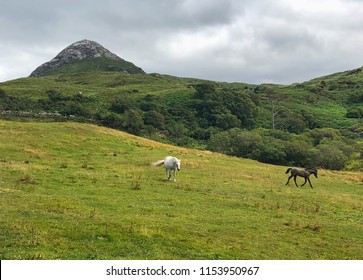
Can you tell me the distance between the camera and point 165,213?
65.4ft

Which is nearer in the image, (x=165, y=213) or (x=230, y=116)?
(x=165, y=213)

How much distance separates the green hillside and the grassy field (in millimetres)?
39827

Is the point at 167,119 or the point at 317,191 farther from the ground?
the point at 167,119

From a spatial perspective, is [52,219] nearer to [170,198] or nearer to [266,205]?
[170,198]

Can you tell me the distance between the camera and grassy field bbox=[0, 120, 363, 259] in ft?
45.0

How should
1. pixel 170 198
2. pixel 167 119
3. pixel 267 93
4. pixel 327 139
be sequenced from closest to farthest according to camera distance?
pixel 170 198 < pixel 327 139 < pixel 167 119 < pixel 267 93

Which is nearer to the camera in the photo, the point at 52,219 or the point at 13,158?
the point at 52,219

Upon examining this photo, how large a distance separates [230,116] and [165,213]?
110856 millimetres

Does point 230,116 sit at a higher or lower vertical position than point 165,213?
higher

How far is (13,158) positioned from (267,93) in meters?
145

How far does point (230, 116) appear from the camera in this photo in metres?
129

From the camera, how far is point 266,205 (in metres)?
24.8

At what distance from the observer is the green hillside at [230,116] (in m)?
79.6

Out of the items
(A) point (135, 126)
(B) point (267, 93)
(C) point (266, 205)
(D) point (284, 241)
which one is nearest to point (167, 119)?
(A) point (135, 126)
